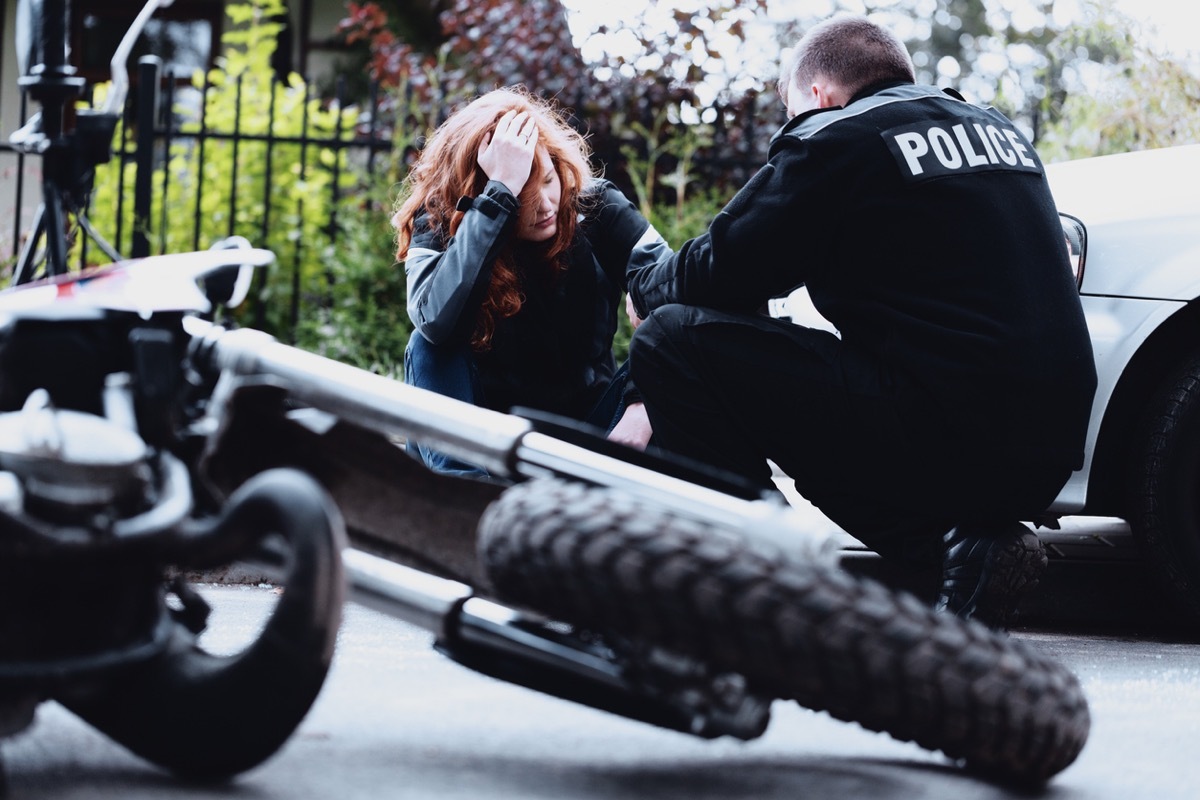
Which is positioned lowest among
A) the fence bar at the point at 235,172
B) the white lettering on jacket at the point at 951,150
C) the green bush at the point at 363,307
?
the green bush at the point at 363,307

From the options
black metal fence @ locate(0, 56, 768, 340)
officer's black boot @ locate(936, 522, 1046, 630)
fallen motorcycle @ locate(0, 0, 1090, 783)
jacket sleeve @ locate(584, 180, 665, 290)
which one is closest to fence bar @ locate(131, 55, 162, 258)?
black metal fence @ locate(0, 56, 768, 340)

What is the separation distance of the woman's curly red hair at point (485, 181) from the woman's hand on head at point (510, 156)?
61 mm

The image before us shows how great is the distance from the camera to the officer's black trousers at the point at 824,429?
3020 mm

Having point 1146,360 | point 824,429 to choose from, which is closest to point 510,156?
point 824,429

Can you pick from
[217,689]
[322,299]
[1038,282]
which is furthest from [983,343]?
[322,299]

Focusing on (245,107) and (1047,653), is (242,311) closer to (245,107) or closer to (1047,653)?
(245,107)

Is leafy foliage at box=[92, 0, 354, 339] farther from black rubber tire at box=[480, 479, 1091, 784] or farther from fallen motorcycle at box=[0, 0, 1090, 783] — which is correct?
black rubber tire at box=[480, 479, 1091, 784]

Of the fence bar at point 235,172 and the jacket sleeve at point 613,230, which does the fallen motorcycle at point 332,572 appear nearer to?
the jacket sleeve at point 613,230

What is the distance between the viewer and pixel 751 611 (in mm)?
1589

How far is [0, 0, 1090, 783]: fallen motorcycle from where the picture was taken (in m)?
1.63

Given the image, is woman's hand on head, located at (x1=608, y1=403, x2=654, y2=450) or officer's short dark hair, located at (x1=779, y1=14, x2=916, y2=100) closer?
Answer: officer's short dark hair, located at (x1=779, y1=14, x2=916, y2=100)

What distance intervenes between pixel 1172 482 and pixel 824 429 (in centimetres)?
92

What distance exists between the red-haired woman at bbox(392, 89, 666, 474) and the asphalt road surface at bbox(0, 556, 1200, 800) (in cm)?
87

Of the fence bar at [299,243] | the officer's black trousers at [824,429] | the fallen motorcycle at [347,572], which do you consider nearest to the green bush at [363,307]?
the fence bar at [299,243]
